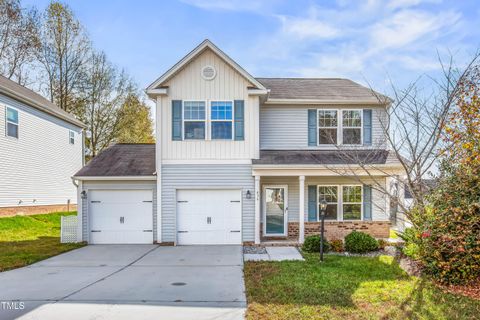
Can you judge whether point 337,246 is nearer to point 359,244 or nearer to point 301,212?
point 359,244

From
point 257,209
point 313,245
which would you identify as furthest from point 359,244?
point 257,209

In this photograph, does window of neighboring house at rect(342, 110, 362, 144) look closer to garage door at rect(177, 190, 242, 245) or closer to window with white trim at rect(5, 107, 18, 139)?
garage door at rect(177, 190, 242, 245)

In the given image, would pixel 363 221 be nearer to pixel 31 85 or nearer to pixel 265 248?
pixel 265 248

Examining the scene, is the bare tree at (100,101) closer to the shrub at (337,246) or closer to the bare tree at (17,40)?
the bare tree at (17,40)

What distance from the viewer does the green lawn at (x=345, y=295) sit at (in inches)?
220

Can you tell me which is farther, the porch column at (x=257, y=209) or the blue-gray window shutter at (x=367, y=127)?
the blue-gray window shutter at (x=367, y=127)

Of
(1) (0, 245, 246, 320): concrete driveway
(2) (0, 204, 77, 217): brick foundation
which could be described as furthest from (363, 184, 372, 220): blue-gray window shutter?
(2) (0, 204, 77, 217): brick foundation

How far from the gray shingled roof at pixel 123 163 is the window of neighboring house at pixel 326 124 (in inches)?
264

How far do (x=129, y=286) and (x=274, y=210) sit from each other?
7.20 meters

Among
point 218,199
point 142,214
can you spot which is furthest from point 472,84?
point 142,214

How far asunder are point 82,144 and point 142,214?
48.0 feet

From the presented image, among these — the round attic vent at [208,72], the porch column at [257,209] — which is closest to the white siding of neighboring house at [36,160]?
the round attic vent at [208,72]

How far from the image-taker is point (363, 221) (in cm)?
1318

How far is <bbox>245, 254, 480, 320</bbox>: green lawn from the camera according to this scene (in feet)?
18.3
